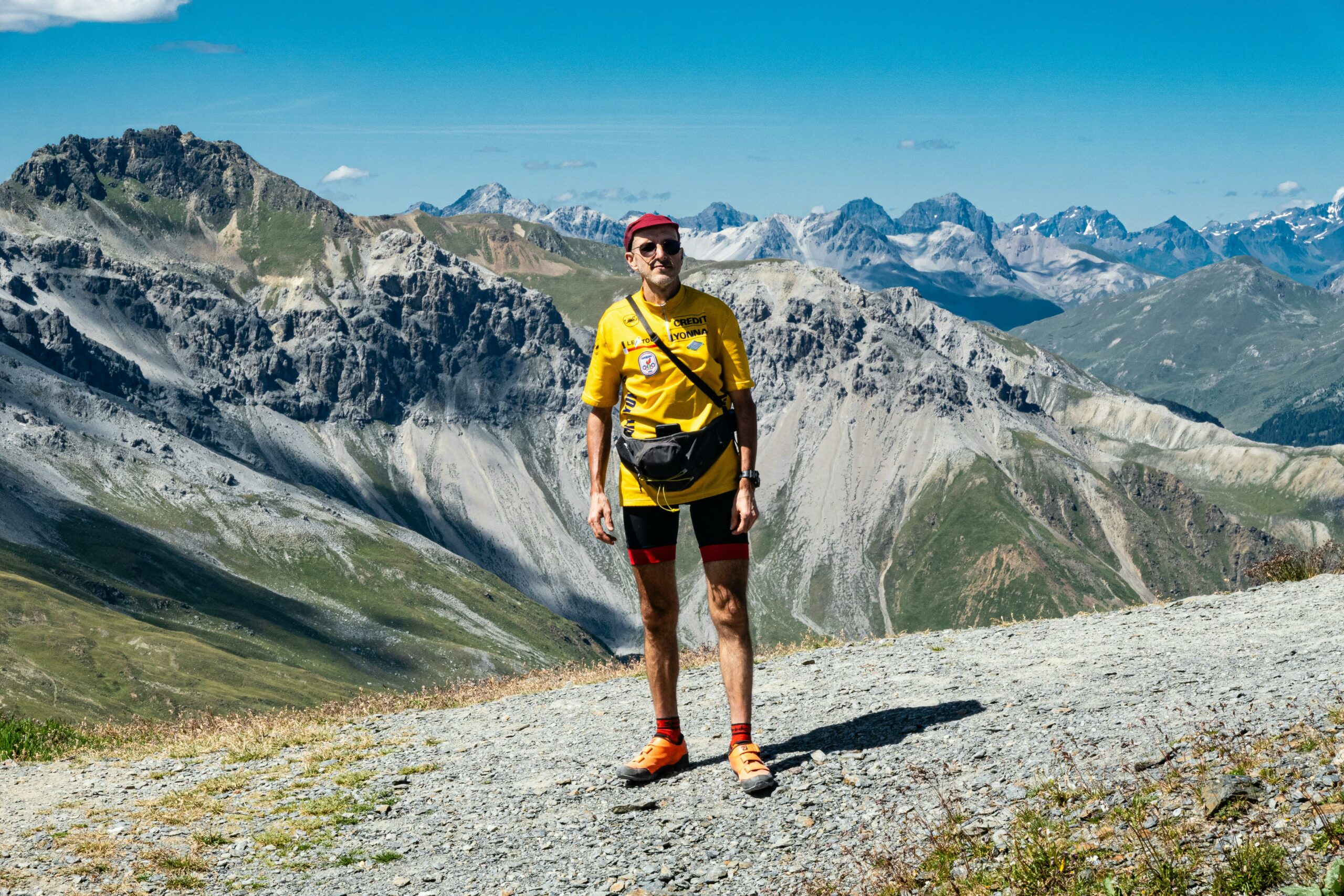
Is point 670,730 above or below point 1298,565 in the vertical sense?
above

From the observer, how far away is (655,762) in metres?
12.7

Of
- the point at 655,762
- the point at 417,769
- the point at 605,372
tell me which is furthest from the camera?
the point at 417,769

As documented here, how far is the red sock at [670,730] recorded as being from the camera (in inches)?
510

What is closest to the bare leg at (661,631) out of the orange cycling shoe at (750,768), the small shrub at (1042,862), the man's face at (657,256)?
the orange cycling shoe at (750,768)

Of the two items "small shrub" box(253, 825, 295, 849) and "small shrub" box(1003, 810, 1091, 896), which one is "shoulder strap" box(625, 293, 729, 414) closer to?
"small shrub" box(1003, 810, 1091, 896)

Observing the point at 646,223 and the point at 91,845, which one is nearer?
the point at 91,845

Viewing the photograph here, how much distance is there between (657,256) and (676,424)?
191 centimetres

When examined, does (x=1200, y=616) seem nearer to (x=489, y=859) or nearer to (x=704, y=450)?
(x=704, y=450)

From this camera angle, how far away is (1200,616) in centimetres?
1925

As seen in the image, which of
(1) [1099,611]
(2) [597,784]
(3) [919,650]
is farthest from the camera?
(1) [1099,611]

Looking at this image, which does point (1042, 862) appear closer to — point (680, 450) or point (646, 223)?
point (680, 450)

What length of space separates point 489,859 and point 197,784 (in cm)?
598

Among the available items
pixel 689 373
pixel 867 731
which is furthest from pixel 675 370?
pixel 867 731

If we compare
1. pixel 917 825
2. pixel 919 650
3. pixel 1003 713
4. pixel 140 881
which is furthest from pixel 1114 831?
pixel 919 650
